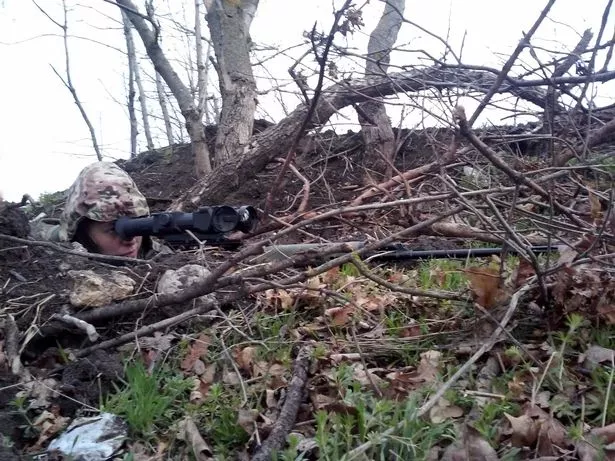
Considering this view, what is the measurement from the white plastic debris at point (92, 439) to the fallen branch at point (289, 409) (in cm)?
48

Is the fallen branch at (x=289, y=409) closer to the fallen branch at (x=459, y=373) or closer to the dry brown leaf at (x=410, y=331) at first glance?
the fallen branch at (x=459, y=373)

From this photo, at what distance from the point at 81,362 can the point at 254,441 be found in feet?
2.70

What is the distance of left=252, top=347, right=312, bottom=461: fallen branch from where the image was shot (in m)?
1.92

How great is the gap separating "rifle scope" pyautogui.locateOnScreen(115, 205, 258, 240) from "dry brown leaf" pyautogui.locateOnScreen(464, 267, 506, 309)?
1.32 m

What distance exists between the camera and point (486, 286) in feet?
7.80

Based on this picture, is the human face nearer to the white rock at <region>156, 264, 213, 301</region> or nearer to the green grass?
the white rock at <region>156, 264, 213, 301</region>

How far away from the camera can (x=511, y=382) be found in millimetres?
2080

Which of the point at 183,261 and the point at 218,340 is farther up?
the point at 183,261

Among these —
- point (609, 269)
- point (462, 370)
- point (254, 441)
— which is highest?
point (609, 269)

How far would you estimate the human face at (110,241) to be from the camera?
3900 millimetres

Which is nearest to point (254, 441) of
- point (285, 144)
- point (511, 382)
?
point (511, 382)

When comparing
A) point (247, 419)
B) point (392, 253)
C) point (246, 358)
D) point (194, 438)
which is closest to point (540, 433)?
point (247, 419)

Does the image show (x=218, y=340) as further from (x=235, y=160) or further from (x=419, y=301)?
(x=235, y=160)

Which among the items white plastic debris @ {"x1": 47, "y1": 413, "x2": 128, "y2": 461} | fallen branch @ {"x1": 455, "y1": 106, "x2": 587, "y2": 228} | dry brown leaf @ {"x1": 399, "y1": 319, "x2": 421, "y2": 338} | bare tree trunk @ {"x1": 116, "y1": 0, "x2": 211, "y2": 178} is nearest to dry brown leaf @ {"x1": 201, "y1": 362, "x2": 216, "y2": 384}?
white plastic debris @ {"x1": 47, "y1": 413, "x2": 128, "y2": 461}
